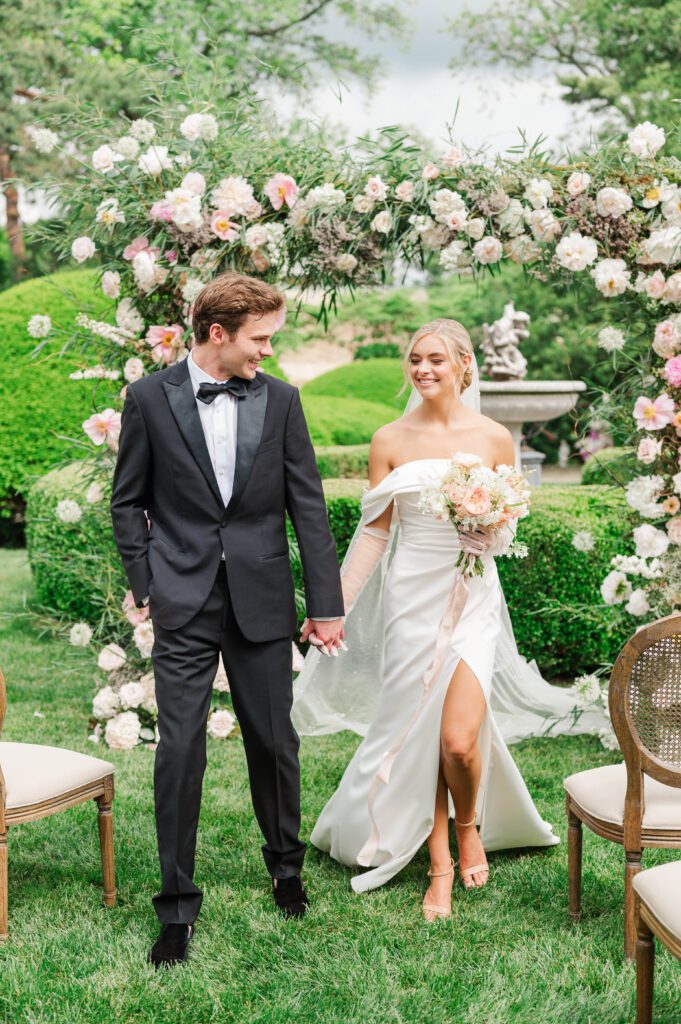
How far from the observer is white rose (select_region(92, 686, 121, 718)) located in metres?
6.04

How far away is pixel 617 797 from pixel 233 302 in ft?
6.48

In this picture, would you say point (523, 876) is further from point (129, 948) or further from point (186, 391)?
point (186, 391)

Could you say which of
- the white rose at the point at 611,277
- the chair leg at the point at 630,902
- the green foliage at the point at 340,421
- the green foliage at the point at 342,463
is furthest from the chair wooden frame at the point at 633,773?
the green foliage at the point at 340,421

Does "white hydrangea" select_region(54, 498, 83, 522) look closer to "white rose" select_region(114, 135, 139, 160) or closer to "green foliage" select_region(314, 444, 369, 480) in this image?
"white rose" select_region(114, 135, 139, 160)

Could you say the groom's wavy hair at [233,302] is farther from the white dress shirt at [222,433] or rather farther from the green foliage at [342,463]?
the green foliage at [342,463]

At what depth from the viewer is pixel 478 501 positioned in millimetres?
3762

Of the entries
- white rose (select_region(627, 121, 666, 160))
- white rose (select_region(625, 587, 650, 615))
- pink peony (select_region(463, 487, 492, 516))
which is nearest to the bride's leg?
pink peony (select_region(463, 487, 492, 516))

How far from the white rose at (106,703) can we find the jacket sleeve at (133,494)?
8.53ft

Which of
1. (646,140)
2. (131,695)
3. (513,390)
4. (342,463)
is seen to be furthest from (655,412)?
(342,463)

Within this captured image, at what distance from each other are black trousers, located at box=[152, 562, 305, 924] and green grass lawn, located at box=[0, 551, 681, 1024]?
0.91 ft

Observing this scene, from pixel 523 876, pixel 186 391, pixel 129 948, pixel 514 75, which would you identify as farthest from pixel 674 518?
pixel 514 75

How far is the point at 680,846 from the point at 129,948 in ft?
5.78

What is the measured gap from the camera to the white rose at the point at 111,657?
6098 millimetres

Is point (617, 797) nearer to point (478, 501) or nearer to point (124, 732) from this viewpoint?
point (478, 501)
